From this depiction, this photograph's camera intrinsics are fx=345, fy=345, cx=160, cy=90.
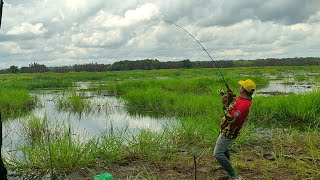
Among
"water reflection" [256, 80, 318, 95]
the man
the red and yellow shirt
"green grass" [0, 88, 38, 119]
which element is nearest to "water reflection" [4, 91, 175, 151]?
"green grass" [0, 88, 38, 119]

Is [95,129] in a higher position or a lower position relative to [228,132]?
lower

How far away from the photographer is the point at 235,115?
411 cm

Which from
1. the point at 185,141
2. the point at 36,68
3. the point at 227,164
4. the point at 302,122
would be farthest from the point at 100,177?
the point at 36,68

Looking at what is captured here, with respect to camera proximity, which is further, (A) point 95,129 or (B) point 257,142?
(A) point 95,129

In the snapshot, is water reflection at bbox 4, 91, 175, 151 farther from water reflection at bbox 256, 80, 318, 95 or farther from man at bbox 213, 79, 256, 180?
water reflection at bbox 256, 80, 318, 95

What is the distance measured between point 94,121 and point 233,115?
7.06 m

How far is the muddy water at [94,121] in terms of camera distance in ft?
26.7

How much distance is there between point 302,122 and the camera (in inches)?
332

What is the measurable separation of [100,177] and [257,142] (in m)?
3.64

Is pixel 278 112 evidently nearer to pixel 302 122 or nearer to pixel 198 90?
pixel 302 122

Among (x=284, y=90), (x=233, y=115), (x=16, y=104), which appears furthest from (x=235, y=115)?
(x=284, y=90)

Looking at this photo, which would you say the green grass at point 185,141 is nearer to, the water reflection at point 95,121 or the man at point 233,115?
the water reflection at point 95,121

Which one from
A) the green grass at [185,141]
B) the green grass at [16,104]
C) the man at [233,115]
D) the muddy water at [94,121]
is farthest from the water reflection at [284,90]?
the man at [233,115]

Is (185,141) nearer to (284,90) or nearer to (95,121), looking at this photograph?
(95,121)
